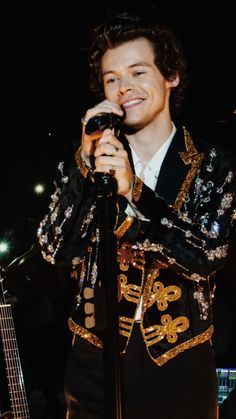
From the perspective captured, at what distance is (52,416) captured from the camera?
4.14 m

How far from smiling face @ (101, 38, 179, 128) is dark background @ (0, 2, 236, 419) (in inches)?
34.4

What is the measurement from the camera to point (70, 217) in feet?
5.99

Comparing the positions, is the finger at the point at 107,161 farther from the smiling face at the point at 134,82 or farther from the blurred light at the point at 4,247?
the blurred light at the point at 4,247

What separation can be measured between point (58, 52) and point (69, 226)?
6.45ft

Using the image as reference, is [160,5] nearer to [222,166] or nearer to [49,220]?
[222,166]

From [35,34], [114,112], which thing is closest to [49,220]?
[114,112]

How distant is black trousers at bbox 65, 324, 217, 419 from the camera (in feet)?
5.70

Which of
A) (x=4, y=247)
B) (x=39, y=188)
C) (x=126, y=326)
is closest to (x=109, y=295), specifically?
(x=126, y=326)

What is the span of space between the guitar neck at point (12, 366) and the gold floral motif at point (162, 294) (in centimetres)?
138

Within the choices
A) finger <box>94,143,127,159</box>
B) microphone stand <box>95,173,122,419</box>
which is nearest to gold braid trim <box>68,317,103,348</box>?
microphone stand <box>95,173,122,419</box>

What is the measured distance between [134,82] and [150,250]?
62 cm

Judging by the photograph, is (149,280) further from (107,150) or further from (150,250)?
(107,150)

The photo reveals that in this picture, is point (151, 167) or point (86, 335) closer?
point (86, 335)

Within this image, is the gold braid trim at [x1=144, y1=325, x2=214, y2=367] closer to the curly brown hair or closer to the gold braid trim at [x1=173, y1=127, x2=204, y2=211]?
the gold braid trim at [x1=173, y1=127, x2=204, y2=211]
